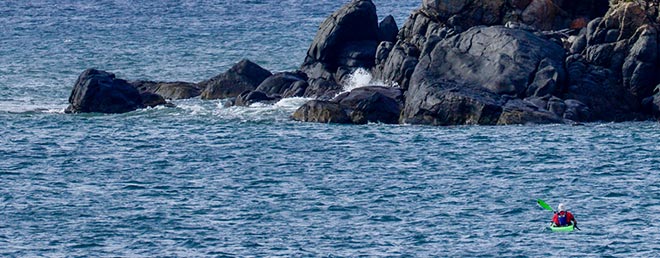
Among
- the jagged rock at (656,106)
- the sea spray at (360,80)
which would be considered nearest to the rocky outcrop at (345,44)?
the sea spray at (360,80)

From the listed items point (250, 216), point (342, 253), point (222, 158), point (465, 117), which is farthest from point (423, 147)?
point (342, 253)

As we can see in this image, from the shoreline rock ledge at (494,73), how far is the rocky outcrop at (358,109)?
0.05m

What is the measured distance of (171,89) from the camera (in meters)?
98.7

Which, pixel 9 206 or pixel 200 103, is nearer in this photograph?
pixel 9 206

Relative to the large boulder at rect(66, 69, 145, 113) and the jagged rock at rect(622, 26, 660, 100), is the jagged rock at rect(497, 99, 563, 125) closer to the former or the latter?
the jagged rock at rect(622, 26, 660, 100)

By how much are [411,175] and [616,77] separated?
55.6 feet

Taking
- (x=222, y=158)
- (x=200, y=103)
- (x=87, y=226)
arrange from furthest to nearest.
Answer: (x=200, y=103)
(x=222, y=158)
(x=87, y=226)

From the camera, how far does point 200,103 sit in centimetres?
9538

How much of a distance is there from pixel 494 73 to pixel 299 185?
17339mm

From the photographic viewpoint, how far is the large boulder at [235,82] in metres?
96.9

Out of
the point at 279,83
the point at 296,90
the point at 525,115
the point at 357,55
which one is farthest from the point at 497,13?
the point at 279,83

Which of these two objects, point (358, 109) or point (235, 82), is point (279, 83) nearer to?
point (235, 82)

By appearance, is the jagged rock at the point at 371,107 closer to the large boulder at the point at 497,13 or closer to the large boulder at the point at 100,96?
the large boulder at the point at 497,13

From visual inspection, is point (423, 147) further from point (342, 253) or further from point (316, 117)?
point (342, 253)
